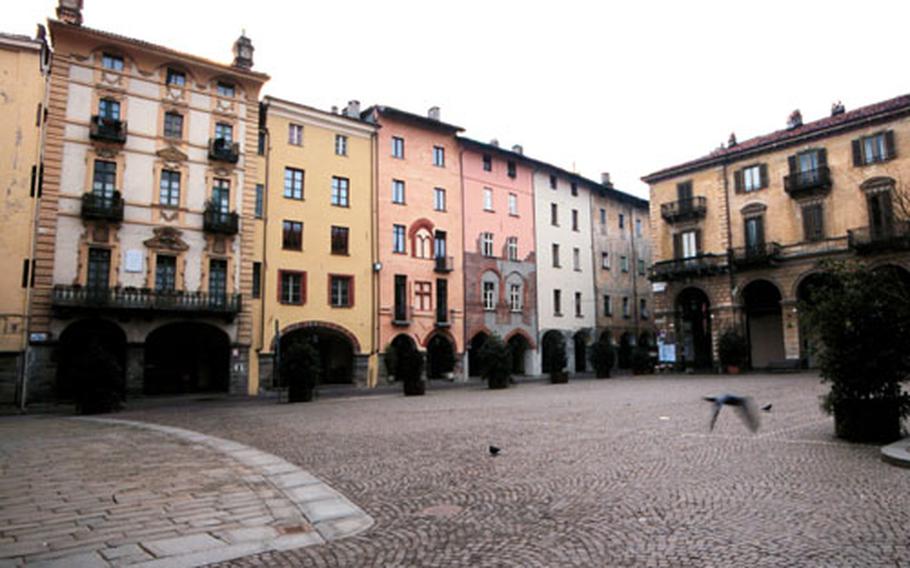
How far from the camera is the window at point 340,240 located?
32.1 meters

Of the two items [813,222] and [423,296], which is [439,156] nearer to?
[423,296]

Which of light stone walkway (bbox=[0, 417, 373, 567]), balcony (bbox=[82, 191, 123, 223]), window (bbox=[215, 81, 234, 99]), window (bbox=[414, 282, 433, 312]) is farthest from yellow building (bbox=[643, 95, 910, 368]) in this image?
light stone walkway (bbox=[0, 417, 373, 567])

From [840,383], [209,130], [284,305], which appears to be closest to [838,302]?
[840,383]

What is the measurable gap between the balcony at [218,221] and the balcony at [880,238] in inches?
1285

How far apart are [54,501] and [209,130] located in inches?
993

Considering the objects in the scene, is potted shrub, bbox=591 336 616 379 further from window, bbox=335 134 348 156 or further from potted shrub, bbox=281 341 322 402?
potted shrub, bbox=281 341 322 402

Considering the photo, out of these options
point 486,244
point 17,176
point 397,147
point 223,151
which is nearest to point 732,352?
point 486,244

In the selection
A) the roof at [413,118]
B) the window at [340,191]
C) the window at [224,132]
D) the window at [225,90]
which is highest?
the roof at [413,118]

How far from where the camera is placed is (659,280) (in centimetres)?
4184

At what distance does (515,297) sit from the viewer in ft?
134

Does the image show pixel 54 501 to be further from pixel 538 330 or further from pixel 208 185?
pixel 538 330

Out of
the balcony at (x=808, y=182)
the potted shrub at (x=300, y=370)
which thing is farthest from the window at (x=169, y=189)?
the balcony at (x=808, y=182)

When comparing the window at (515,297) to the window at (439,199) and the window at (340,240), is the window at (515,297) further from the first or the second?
the window at (340,240)

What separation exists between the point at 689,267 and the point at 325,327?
24425 mm
